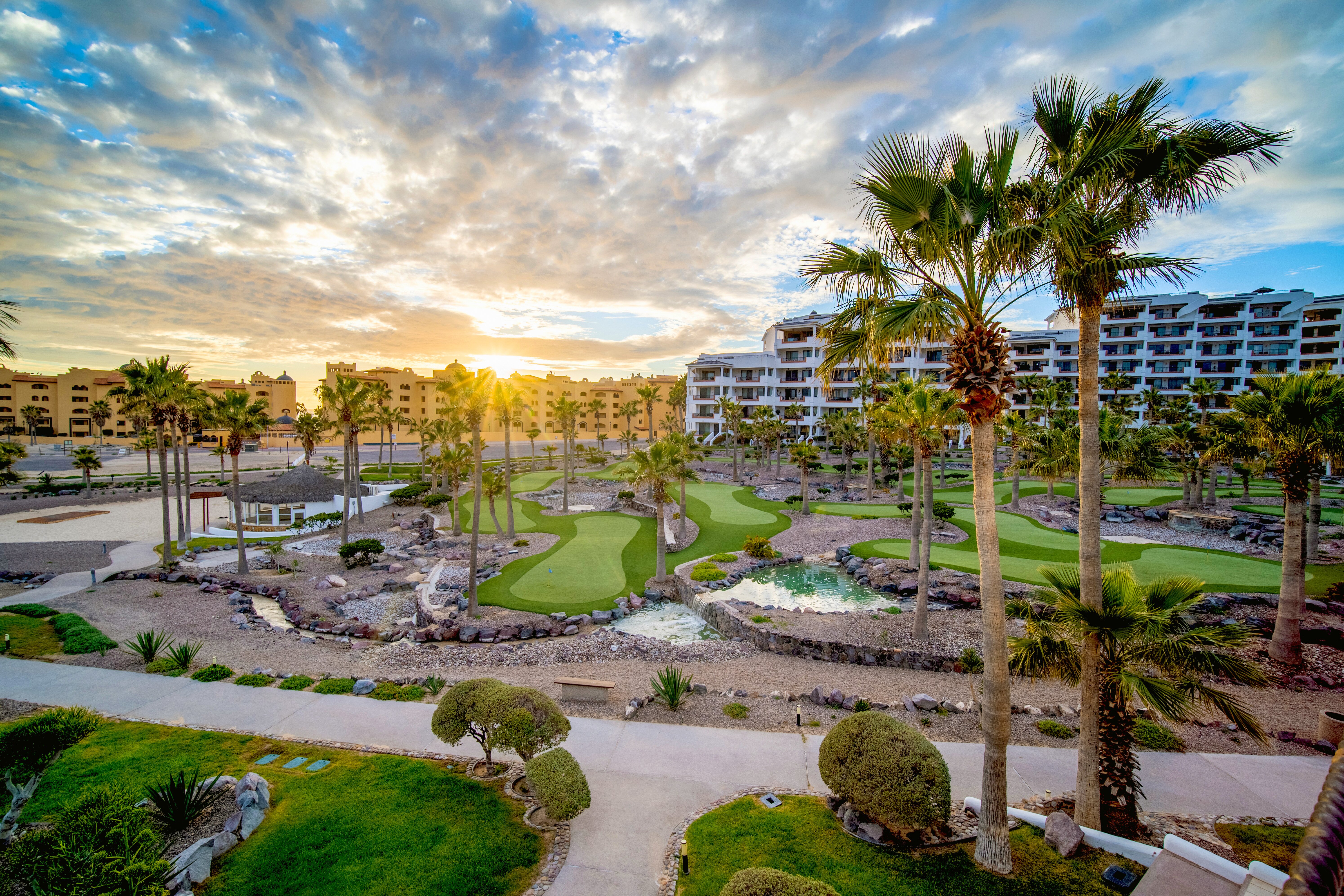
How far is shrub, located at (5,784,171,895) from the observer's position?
594 cm

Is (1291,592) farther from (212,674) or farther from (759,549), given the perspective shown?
(212,674)

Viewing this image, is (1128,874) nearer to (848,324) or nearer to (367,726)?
(848,324)

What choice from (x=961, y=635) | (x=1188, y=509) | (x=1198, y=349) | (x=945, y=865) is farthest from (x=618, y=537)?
(x=1198, y=349)

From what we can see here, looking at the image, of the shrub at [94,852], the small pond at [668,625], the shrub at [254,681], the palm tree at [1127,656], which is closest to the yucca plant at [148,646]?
the shrub at [254,681]

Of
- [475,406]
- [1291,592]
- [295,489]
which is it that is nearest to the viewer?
[1291,592]

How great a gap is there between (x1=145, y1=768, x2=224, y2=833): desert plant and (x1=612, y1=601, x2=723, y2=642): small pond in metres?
12.8

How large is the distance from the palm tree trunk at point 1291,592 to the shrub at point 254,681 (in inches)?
1006

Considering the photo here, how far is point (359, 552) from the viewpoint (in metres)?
29.7

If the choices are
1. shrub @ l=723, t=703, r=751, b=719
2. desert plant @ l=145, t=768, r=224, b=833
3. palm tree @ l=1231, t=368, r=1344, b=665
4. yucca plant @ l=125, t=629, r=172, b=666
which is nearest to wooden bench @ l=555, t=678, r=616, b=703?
shrub @ l=723, t=703, r=751, b=719

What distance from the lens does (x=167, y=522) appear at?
90.2 ft

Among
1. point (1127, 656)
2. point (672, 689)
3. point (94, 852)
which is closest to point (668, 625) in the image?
point (672, 689)

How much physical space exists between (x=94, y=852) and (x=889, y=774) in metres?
9.72

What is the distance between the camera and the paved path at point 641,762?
335 inches

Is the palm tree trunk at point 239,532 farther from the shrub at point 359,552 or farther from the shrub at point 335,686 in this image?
the shrub at point 335,686
